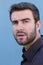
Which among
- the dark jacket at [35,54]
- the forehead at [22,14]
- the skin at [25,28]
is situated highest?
the forehead at [22,14]

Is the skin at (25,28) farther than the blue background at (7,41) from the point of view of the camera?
No

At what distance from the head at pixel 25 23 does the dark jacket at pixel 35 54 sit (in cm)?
8

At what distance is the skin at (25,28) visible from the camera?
168 centimetres

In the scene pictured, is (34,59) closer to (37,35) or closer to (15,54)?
(37,35)

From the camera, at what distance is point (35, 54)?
5.05ft

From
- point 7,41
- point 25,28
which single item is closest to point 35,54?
point 25,28

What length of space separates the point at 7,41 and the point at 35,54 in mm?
657

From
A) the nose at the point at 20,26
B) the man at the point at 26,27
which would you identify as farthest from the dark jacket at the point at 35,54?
the nose at the point at 20,26

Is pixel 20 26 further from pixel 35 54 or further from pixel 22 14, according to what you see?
pixel 35 54

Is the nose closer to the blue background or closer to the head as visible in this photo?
the head

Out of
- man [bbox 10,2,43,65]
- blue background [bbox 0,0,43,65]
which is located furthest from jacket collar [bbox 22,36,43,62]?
blue background [bbox 0,0,43,65]

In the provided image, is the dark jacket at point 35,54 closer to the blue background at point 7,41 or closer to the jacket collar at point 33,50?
the jacket collar at point 33,50

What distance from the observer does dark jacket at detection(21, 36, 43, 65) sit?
1476 mm

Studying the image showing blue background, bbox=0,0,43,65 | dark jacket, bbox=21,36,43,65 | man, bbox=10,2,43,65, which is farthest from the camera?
blue background, bbox=0,0,43,65
